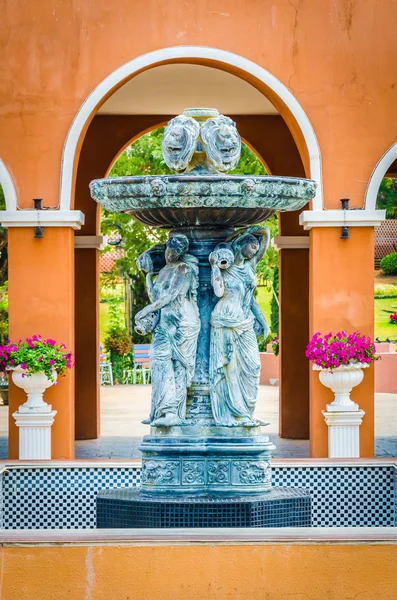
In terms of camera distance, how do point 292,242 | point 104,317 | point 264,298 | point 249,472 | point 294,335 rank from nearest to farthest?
point 249,472 < point 292,242 < point 294,335 < point 104,317 < point 264,298

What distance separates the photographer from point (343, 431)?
12.0m

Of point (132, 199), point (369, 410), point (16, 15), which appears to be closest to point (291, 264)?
point (369, 410)

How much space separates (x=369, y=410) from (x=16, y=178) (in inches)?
157

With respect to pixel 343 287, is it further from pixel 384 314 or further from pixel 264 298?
pixel 264 298

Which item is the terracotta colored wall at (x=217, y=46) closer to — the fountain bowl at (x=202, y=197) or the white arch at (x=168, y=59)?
the white arch at (x=168, y=59)

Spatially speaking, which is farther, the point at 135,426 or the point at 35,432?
the point at 135,426

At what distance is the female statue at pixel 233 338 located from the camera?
7840 millimetres

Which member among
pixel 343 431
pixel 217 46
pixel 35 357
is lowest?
pixel 343 431

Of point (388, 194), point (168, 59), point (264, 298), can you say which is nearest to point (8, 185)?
point (168, 59)

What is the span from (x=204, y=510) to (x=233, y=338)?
1.11m

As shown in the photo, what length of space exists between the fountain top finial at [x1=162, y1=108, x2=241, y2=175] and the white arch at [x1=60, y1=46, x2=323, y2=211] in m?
4.11

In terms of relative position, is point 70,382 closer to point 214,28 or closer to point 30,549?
point 214,28

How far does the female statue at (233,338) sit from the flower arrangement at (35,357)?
4.09m

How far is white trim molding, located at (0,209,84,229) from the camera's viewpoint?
12.0 metres
